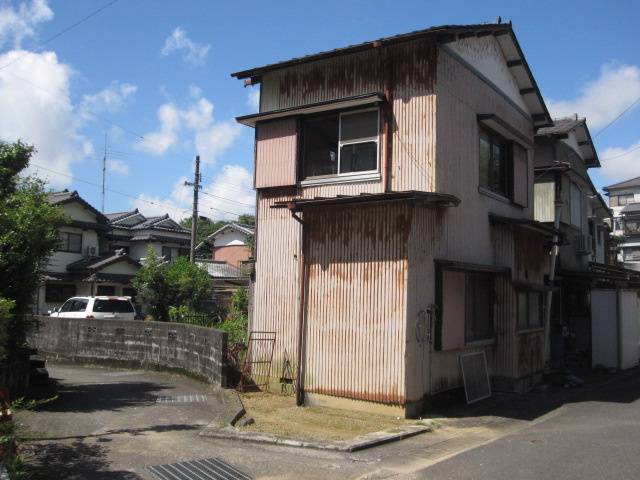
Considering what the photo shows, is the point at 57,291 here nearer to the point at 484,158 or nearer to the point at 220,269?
the point at 220,269

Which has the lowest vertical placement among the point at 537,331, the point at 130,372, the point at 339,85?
the point at 130,372

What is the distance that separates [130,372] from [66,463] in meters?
8.37

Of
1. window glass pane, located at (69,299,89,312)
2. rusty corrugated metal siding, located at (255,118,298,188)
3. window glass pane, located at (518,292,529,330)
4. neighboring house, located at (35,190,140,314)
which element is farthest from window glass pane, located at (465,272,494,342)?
neighboring house, located at (35,190,140,314)

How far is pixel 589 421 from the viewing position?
9711 millimetres

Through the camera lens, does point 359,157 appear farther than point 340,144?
No

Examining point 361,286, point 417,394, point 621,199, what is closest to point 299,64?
point 361,286

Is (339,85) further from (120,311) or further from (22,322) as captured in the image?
(120,311)

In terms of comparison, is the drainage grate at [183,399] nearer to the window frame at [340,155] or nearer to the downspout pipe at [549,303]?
the window frame at [340,155]

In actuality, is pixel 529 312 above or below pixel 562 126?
below

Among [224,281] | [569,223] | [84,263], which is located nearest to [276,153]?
[569,223]

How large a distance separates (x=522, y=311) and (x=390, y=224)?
5116 millimetres

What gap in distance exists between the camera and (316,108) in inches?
456

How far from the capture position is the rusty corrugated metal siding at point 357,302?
9.71 m

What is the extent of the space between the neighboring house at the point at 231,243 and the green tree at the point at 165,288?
22825 mm
